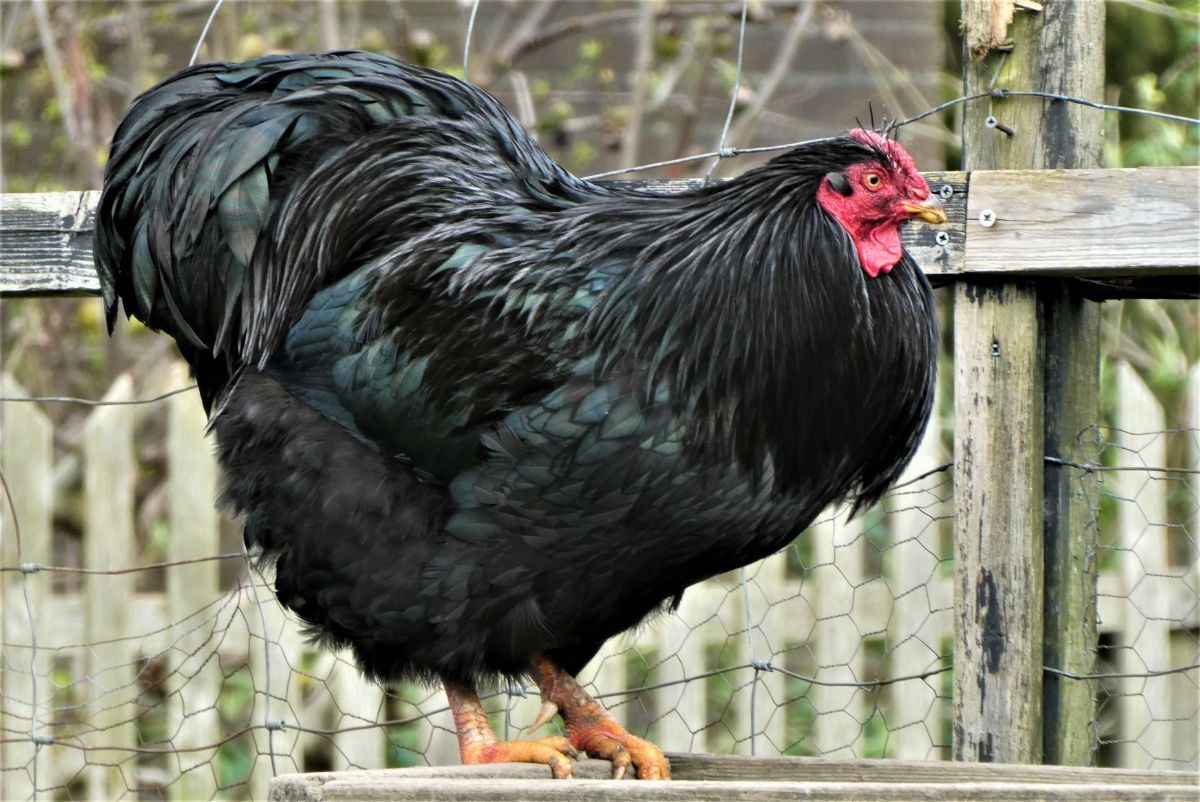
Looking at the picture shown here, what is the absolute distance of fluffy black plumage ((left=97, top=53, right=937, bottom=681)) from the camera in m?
2.27

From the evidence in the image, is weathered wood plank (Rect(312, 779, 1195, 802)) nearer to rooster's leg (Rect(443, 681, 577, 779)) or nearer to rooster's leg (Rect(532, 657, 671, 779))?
rooster's leg (Rect(443, 681, 577, 779))

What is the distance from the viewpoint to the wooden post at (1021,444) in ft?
8.84

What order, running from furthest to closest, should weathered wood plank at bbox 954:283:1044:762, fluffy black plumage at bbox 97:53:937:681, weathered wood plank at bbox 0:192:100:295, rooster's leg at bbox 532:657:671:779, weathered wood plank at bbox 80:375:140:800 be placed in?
weathered wood plank at bbox 80:375:140:800, weathered wood plank at bbox 0:192:100:295, weathered wood plank at bbox 954:283:1044:762, rooster's leg at bbox 532:657:671:779, fluffy black plumage at bbox 97:53:937:681

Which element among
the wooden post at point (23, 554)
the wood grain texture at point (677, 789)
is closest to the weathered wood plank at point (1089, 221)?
the wood grain texture at point (677, 789)

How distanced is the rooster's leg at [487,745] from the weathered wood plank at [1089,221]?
1.19 metres

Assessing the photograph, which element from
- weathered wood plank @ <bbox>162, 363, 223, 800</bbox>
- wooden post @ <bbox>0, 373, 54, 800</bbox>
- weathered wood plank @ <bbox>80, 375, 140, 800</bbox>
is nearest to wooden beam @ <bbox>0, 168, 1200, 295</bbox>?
weathered wood plank @ <bbox>162, 363, 223, 800</bbox>

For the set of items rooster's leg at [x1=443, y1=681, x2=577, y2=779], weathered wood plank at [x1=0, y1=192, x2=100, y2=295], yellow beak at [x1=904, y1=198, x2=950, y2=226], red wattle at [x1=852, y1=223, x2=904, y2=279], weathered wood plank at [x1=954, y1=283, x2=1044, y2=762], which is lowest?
rooster's leg at [x1=443, y1=681, x2=577, y2=779]

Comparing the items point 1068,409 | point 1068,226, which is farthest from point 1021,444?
point 1068,226

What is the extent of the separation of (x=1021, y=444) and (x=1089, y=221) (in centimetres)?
43

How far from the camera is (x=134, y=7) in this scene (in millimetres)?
5414

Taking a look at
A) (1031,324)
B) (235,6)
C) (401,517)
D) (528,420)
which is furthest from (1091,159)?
(235,6)

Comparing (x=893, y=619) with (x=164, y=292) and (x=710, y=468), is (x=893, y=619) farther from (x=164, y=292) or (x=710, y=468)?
(x=164, y=292)

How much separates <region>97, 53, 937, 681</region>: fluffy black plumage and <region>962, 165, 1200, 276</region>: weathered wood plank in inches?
16.5

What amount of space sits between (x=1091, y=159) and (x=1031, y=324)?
346mm
